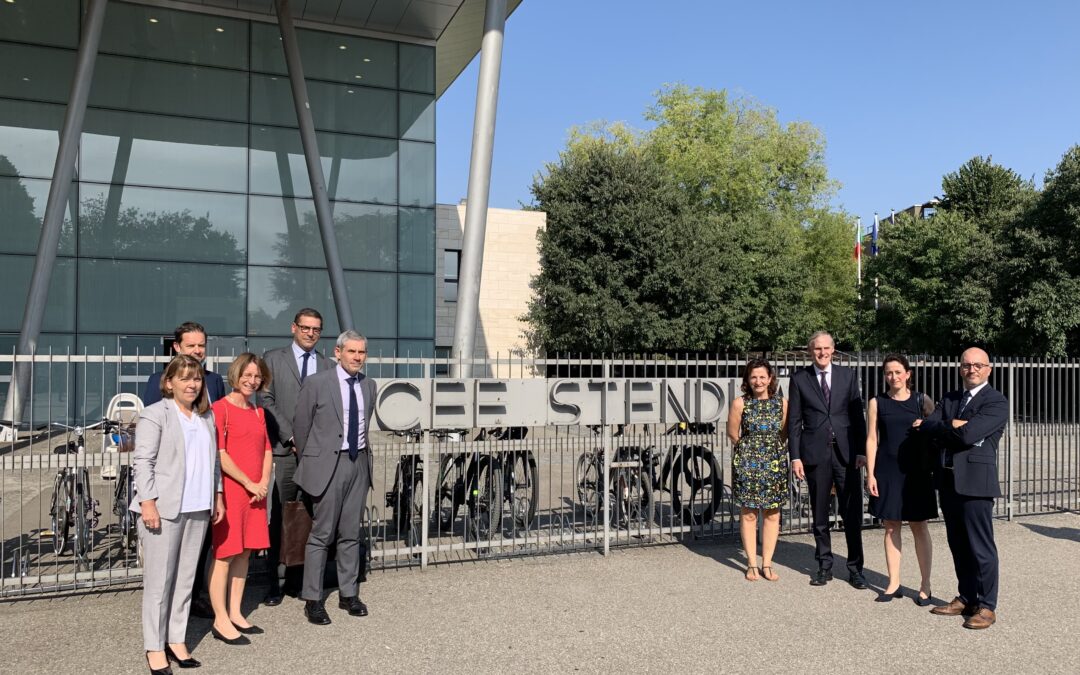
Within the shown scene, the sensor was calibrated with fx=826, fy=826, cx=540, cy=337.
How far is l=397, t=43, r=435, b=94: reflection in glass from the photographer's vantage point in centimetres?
2394

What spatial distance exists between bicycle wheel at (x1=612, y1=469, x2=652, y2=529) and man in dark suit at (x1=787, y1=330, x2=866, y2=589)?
1.83 metres

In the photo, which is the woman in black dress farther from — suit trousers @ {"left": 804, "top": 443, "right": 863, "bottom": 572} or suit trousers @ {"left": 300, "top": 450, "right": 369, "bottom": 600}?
suit trousers @ {"left": 300, "top": 450, "right": 369, "bottom": 600}

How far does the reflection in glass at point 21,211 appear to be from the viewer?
20.3 m

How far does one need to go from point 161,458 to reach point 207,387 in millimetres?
883

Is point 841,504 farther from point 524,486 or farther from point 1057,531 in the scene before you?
point 1057,531

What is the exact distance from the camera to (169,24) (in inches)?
851

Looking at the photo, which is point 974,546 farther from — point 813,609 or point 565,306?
point 565,306

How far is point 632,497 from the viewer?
28.3 ft

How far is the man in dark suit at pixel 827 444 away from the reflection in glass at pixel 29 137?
807 inches

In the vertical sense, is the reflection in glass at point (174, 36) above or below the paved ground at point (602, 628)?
above

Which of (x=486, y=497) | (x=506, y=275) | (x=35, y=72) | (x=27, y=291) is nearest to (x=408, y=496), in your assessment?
(x=486, y=497)

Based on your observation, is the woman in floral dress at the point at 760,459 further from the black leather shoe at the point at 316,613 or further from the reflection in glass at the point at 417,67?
the reflection in glass at the point at 417,67

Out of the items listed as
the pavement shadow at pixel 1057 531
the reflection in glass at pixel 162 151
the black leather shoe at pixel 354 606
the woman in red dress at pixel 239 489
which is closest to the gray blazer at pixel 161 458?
the woman in red dress at pixel 239 489

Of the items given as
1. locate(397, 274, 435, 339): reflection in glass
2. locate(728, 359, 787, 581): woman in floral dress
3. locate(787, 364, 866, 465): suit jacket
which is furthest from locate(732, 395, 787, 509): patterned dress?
locate(397, 274, 435, 339): reflection in glass
